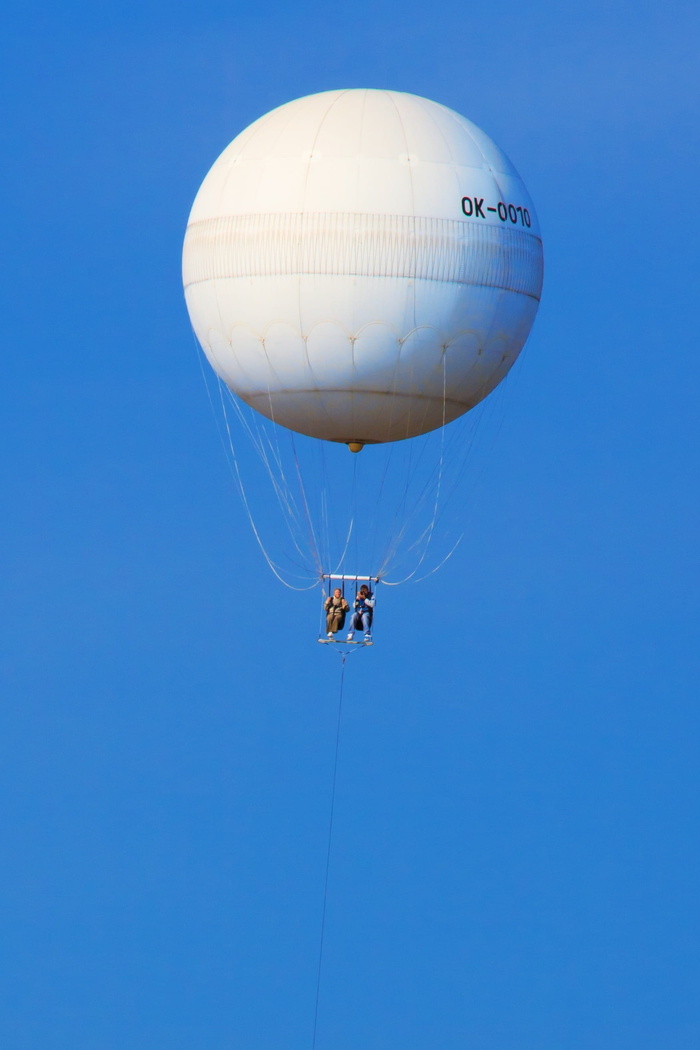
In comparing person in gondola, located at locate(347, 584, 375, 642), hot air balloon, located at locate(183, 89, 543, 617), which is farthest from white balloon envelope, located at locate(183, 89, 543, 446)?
person in gondola, located at locate(347, 584, 375, 642)

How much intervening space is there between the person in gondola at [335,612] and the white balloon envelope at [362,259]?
3.72m

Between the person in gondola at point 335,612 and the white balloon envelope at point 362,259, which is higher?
the white balloon envelope at point 362,259

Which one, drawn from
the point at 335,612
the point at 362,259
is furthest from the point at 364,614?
the point at 362,259

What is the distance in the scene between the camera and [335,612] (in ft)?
206

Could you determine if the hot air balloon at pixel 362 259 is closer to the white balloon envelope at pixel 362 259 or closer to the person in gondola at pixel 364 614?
the white balloon envelope at pixel 362 259

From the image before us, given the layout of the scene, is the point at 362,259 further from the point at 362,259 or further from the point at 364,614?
the point at 364,614

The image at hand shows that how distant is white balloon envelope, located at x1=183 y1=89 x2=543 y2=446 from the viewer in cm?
6006

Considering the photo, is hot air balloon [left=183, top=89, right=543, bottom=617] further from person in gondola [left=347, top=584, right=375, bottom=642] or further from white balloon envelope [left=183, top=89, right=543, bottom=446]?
person in gondola [left=347, top=584, right=375, bottom=642]

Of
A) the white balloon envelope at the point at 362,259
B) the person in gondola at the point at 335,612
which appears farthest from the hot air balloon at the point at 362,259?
the person in gondola at the point at 335,612

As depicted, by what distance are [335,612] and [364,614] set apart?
622mm

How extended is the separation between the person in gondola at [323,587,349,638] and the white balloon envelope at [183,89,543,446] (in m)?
3.72

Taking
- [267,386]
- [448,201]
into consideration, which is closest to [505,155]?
[448,201]

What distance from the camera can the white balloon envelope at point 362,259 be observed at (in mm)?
60062

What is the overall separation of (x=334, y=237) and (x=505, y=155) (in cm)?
527
